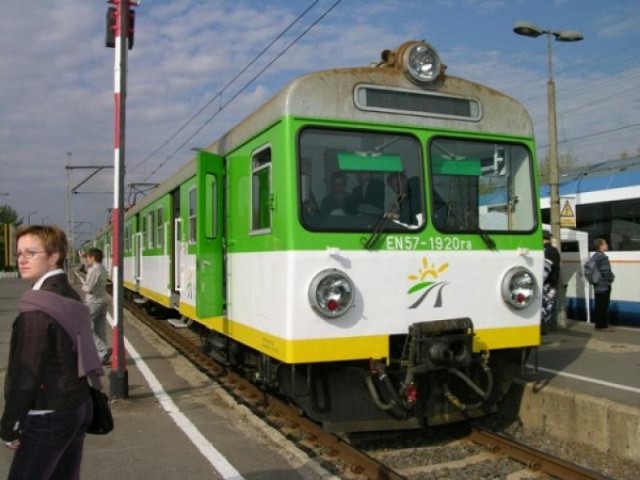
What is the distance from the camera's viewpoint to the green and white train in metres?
5.43

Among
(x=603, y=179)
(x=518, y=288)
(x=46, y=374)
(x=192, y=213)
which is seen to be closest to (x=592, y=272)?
(x=603, y=179)

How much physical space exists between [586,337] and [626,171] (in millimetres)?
3872

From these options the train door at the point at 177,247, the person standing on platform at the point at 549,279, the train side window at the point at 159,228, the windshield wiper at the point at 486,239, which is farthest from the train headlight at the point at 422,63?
the train side window at the point at 159,228

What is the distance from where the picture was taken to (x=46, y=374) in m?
3.15

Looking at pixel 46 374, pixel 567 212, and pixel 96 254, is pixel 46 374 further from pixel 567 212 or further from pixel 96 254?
pixel 567 212

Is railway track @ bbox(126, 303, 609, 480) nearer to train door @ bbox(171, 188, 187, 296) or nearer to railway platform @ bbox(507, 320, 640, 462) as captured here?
railway platform @ bbox(507, 320, 640, 462)

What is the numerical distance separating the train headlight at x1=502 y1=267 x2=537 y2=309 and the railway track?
4.05ft

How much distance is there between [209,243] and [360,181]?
2210 millimetres

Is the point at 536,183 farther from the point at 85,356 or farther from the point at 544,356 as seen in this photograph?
the point at 85,356

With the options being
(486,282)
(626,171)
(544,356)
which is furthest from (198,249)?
(626,171)

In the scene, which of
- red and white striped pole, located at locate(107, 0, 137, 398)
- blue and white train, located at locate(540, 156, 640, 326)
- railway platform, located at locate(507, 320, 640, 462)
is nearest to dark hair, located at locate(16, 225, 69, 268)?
red and white striped pole, located at locate(107, 0, 137, 398)

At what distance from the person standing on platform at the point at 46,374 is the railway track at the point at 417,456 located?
8.55ft

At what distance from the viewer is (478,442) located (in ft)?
20.9

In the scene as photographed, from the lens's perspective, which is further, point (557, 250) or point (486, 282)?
point (557, 250)
